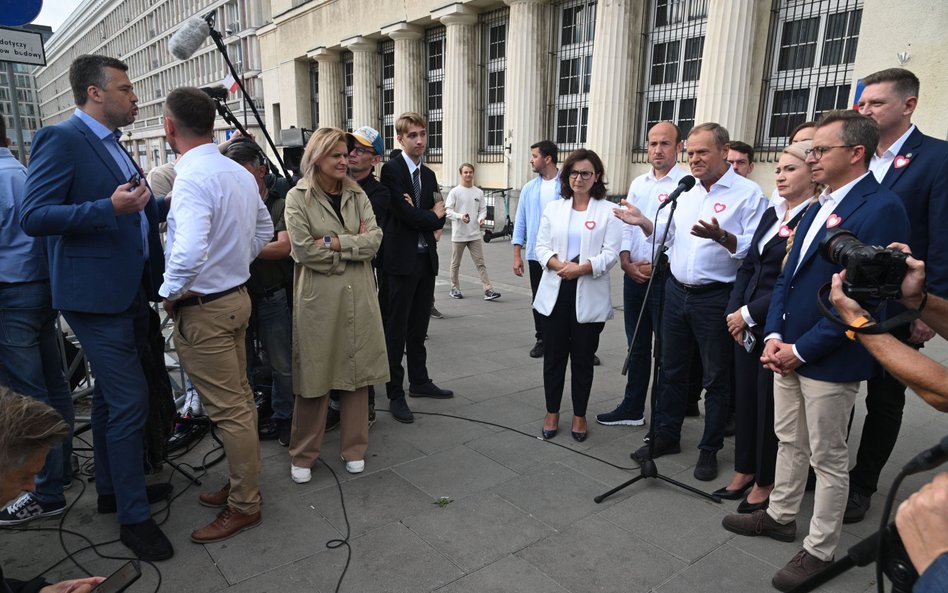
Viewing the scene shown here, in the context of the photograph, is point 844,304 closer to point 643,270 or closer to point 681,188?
point 681,188

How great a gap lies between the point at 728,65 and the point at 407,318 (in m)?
11.7

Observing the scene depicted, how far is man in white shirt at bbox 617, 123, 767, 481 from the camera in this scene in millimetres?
3623

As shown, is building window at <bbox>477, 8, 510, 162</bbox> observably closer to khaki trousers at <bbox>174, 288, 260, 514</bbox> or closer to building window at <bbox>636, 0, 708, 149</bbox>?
building window at <bbox>636, 0, 708, 149</bbox>

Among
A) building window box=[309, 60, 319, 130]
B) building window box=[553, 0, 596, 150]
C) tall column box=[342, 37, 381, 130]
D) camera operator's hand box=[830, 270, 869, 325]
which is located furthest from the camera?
building window box=[309, 60, 319, 130]

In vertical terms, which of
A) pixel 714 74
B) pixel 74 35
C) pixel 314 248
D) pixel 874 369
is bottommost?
pixel 874 369

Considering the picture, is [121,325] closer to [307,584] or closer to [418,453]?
[307,584]

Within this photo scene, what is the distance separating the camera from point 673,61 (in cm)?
1546

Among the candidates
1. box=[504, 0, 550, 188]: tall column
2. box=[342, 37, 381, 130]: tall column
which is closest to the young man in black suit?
box=[504, 0, 550, 188]: tall column

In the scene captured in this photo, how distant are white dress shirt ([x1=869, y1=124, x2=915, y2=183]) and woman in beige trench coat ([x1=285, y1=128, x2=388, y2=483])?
3.08 m

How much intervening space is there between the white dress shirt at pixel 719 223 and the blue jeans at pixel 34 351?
3839mm

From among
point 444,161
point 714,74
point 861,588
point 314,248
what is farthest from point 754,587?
point 444,161

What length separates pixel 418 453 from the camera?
400 cm

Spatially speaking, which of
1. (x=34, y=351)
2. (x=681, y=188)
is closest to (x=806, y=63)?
(x=681, y=188)

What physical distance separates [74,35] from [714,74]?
103912mm
